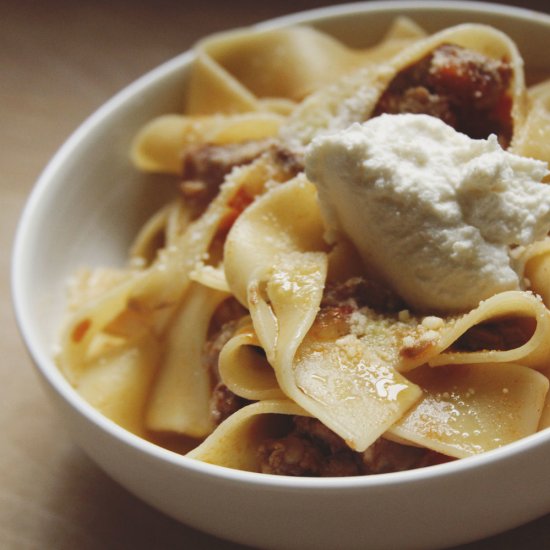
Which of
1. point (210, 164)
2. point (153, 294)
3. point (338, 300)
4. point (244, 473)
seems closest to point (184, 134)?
point (210, 164)

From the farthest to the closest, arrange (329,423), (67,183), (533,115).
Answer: (67,183)
(533,115)
(329,423)

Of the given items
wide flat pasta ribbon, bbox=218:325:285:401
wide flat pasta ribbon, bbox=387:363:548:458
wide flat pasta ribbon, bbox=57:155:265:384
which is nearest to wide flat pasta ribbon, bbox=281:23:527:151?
wide flat pasta ribbon, bbox=57:155:265:384

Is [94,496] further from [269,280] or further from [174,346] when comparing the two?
[269,280]

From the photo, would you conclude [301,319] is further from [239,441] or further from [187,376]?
[187,376]

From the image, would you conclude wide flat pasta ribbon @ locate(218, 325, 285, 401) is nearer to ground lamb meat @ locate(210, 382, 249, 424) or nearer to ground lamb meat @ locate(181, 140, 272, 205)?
ground lamb meat @ locate(210, 382, 249, 424)

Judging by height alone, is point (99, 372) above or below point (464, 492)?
below

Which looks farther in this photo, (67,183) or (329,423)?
(67,183)

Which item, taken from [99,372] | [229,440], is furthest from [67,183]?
[229,440]
